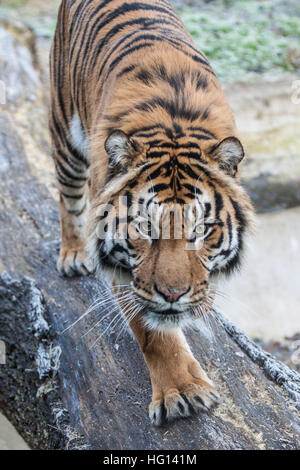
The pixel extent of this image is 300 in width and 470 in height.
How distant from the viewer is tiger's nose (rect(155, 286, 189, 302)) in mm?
2099

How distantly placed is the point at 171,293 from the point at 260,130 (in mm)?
4799

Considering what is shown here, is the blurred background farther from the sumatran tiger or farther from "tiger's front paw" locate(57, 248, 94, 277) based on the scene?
"tiger's front paw" locate(57, 248, 94, 277)

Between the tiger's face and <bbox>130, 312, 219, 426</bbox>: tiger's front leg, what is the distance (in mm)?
159

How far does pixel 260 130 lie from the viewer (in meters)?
6.55

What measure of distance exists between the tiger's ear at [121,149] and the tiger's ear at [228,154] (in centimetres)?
31

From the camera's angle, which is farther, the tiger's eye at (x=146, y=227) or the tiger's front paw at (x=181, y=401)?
the tiger's front paw at (x=181, y=401)

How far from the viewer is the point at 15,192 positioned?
160 inches

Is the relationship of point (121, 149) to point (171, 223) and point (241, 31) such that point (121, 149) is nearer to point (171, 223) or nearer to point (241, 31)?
point (171, 223)

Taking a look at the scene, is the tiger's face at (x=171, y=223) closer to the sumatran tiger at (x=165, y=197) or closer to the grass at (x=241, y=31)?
the sumatran tiger at (x=165, y=197)

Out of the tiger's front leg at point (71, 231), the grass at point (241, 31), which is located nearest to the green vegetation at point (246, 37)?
the grass at point (241, 31)

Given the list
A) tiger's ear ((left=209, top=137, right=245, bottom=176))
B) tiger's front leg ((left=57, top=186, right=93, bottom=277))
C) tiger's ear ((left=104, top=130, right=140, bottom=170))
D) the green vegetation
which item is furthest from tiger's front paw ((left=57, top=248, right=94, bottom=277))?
the green vegetation

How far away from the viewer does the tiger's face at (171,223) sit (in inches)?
83.3

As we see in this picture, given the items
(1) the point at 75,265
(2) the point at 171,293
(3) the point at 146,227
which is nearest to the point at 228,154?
(3) the point at 146,227

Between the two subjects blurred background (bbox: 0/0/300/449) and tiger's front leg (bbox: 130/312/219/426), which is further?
blurred background (bbox: 0/0/300/449)
